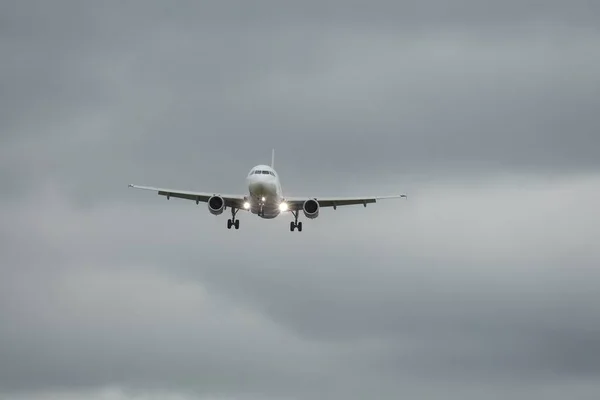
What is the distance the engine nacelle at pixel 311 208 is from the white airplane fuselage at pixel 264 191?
8.72ft

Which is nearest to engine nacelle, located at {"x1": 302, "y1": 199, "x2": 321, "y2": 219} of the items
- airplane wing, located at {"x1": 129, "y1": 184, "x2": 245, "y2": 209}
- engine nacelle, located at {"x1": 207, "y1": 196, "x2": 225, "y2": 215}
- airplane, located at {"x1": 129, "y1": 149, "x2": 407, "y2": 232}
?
airplane, located at {"x1": 129, "y1": 149, "x2": 407, "y2": 232}

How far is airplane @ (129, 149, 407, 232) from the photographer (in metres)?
119

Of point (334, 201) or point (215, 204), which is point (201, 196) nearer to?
point (215, 204)

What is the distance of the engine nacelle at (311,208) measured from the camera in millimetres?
124125

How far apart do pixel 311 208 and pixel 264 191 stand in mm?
7079

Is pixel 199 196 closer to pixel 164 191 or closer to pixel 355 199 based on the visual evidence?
pixel 164 191

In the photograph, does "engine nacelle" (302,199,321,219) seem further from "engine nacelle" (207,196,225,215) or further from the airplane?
"engine nacelle" (207,196,225,215)

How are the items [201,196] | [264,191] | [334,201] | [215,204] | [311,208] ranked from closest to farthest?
[264,191] < [215,204] < [311,208] < [201,196] < [334,201]

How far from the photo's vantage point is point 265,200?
11944 centimetres

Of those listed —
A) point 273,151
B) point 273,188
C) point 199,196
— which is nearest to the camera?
point 273,188

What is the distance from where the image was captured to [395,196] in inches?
5069

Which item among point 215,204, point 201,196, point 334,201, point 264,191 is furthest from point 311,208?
point 201,196

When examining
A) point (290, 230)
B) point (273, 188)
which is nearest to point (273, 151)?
point (290, 230)

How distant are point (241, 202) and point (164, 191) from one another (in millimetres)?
8446
